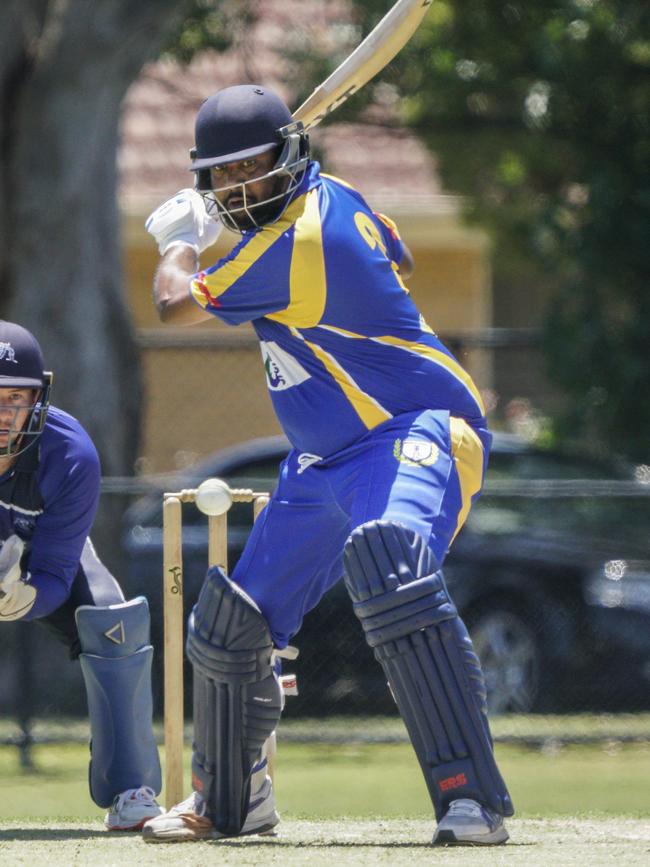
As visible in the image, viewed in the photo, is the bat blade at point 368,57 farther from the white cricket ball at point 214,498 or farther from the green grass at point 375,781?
the green grass at point 375,781

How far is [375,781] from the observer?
784 cm

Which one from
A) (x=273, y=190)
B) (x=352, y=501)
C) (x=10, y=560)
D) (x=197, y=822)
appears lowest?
(x=197, y=822)

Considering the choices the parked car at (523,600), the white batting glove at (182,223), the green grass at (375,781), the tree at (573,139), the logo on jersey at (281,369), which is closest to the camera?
the logo on jersey at (281,369)

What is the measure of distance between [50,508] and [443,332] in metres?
6.58

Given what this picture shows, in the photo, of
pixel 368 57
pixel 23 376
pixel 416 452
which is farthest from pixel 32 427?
pixel 368 57

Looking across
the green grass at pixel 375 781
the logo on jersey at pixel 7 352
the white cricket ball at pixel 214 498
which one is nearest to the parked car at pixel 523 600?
the green grass at pixel 375 781

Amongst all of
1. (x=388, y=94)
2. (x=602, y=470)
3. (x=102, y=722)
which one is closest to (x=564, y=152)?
(x=388, y=94)

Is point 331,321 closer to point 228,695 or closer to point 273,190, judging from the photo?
point 273,190

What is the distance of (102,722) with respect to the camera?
18.1ft

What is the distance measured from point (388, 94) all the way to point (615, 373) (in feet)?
9.43

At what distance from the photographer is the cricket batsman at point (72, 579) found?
5176 mm

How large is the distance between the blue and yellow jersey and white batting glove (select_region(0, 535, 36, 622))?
877mm

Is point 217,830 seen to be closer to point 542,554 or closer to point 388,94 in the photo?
point 542,554

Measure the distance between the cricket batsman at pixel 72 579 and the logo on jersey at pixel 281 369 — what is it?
68cm
